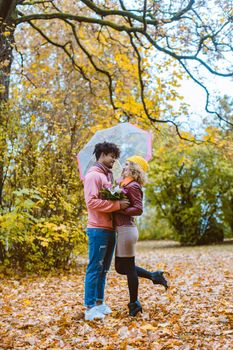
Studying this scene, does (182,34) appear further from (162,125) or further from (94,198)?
(94,198)

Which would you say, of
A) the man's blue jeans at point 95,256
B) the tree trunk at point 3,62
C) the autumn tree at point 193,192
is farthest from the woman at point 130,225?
the autumn tree at point 193,192

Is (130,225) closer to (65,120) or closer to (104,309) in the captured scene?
(104,309)

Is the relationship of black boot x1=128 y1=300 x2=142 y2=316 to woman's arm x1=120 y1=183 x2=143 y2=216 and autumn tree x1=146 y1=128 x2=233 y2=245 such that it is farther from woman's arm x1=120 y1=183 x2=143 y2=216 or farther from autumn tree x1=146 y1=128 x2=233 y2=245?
autumn tree x1=146 y1=128 x2=233 y2=245

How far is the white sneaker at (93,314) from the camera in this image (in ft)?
15.3

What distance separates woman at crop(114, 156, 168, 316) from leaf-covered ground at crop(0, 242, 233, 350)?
1.19 feet

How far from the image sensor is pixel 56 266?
340 inches

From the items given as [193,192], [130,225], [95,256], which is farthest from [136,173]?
[193,192]

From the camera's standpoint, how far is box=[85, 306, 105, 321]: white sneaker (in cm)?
465

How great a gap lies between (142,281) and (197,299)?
2045mm

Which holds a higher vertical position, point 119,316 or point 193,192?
point 193,192

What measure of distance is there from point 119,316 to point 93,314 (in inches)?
12.2

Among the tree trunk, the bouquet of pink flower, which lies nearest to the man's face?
the bouquet of pink flower

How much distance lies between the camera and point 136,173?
4.74m

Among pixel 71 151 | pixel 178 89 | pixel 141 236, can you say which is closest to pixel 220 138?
pixel 178 89
